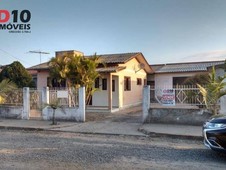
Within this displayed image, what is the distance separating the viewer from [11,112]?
1380cm

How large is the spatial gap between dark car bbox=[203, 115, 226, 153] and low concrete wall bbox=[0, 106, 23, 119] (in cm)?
1071

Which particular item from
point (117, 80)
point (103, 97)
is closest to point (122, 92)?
point (117, 80)

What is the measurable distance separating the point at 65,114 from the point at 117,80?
6.86 meters

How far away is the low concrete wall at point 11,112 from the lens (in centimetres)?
1362

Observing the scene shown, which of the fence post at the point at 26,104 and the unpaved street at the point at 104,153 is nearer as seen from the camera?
the unpaved street at the point at 104,153

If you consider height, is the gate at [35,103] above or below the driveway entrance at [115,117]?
above

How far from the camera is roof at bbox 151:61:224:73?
24.7 metres

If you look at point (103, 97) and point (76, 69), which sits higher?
point (76, 69)

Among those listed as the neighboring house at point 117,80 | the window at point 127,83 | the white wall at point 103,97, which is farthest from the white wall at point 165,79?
the white wall at point 103,97

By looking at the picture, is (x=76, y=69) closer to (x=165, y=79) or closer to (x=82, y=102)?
(x=82, y=102)

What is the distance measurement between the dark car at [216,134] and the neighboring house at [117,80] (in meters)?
10.4

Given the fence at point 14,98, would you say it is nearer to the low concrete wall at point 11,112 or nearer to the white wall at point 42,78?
the low concrete wall at point 11,112

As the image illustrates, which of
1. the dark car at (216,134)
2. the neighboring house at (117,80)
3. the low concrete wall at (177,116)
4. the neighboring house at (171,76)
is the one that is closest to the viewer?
the dark car at (216,134)

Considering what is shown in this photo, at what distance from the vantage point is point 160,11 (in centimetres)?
1398
